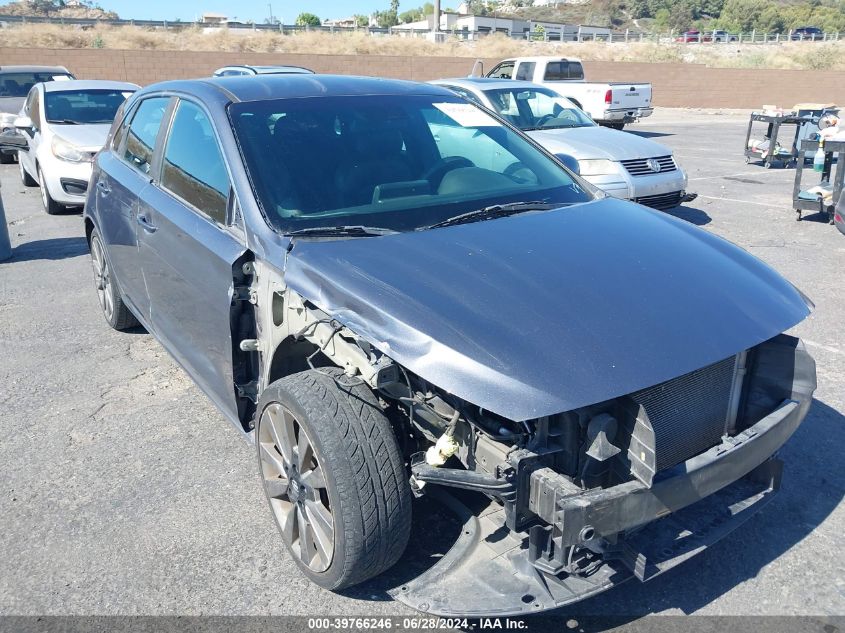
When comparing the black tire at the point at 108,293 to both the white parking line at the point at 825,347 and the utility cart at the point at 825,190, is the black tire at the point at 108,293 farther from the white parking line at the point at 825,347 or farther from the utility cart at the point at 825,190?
the utility cart at the point at 825,190

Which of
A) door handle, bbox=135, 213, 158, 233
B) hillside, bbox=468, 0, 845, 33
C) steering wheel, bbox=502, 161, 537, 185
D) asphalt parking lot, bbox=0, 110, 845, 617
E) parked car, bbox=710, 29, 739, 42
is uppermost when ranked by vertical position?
hillside, bbox=468, 0, 845, 33

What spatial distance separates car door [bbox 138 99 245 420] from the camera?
3.28 meters

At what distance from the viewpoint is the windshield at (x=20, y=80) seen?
15.0m

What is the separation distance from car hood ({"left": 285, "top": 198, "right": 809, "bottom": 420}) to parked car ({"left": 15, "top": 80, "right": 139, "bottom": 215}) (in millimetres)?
7228

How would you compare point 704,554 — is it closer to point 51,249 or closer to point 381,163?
point 381,163

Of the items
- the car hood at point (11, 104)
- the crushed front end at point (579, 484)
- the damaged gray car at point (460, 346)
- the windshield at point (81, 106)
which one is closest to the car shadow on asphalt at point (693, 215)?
the damaged gray car at point (460, 346)

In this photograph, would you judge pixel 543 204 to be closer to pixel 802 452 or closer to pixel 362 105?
pixel 362 105

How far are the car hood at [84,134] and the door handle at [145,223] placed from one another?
19.4 feet

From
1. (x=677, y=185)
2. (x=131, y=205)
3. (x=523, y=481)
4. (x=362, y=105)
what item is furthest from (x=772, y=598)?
(x=677, y=185)

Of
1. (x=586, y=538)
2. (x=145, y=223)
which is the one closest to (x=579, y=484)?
(x=586, y=538)

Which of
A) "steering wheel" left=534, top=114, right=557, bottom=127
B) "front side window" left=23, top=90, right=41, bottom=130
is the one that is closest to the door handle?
"steering wheel" left=534, top=114, right=557, bottom=127

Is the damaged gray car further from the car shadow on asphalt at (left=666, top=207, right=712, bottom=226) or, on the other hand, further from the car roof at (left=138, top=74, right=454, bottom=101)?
the car shadow on asphalt at (left=666, top=207, right=712, bottom=226)

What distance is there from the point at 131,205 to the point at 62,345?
63.0 inches

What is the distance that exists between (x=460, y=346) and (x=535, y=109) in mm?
8423
